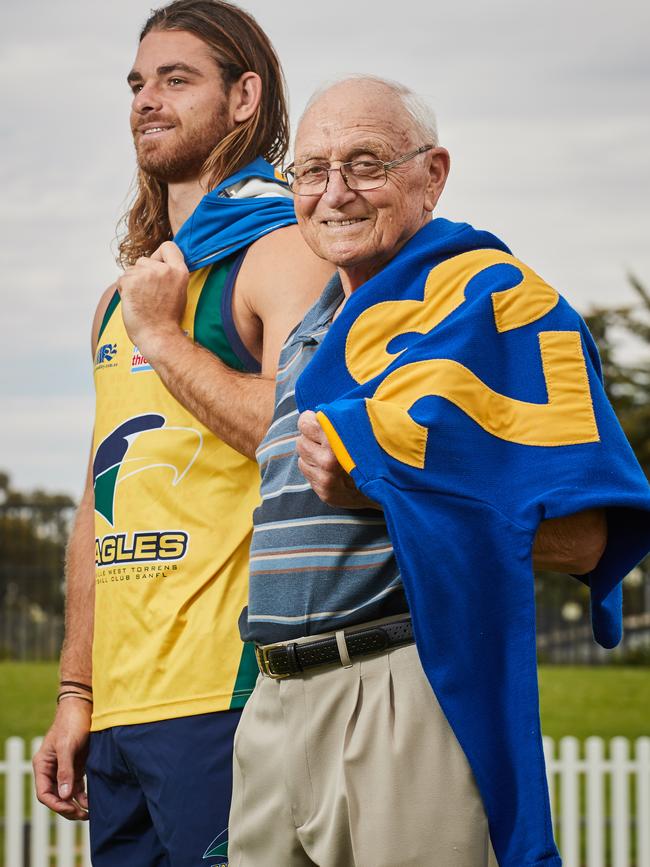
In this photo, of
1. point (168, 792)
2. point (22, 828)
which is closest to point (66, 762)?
point (168, 792)

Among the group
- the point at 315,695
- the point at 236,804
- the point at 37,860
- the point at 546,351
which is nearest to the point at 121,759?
the point at 236,804

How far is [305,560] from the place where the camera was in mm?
1853

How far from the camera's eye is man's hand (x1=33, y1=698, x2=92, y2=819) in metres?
2.60

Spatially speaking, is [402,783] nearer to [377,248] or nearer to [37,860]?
[377,248]

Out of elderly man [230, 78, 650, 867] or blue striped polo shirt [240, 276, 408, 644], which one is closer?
elderly man [230, 78, 650, 867]

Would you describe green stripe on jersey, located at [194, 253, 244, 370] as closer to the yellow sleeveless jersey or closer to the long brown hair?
the yellow sleeveless jersey

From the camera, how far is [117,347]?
2.61 meters

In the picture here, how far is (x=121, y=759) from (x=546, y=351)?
125 cm

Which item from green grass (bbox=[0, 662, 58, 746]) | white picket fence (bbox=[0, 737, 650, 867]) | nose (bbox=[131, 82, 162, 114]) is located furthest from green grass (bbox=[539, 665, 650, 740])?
nose (bbox=[131, 82, 162, 114])

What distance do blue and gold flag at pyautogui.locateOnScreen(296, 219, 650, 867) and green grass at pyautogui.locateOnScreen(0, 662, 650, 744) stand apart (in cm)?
1088

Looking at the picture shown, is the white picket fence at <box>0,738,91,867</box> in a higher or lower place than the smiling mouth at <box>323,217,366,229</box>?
lower

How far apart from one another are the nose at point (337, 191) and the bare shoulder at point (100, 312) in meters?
0.93

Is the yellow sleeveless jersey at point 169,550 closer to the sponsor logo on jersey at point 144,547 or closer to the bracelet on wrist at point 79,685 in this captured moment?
the sponsor logo on jersey at point 144,547

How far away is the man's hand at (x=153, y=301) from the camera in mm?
2375
